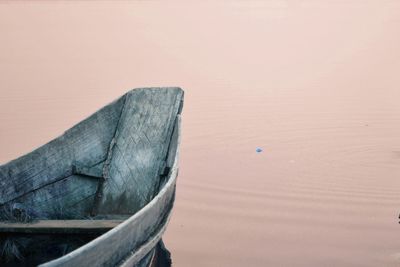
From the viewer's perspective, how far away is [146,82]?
34.3 feet

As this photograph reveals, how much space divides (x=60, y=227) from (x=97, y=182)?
73 centimetres

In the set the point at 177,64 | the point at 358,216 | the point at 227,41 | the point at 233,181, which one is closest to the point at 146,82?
the point at 177,64

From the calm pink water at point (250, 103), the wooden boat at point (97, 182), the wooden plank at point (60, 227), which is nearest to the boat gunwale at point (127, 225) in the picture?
the wooden boat at point (97, 182)

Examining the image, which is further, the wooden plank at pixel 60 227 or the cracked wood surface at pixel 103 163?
the cracked wood surface at pixel 103 163

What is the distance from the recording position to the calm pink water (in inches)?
187

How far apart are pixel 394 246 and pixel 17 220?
3136mm

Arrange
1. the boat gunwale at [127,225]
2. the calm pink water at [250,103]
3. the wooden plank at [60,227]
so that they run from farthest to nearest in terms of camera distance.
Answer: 1. the calm pink water at [250,103]
2. the wooden plank at [60,227]
3. the boat gunwale at [127,225]

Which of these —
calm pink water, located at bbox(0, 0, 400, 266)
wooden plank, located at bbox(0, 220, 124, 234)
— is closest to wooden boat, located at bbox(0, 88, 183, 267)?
wooden plank, located at bbox(0, 220, 124, 234)

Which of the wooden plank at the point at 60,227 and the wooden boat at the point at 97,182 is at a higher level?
the wooden boat at the point at 97,182

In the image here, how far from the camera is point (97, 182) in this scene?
12.3 feet

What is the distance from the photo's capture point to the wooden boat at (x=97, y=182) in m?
3.09

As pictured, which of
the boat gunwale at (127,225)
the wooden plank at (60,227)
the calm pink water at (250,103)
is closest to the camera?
the boat gunwale at (127,225)

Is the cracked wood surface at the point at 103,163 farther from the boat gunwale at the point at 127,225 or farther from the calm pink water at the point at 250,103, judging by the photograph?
the calm pink water at the point at 250,103

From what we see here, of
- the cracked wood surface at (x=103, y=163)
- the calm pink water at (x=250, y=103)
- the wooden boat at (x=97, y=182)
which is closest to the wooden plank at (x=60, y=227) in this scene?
the wooden boat at (x=97, y=182)
